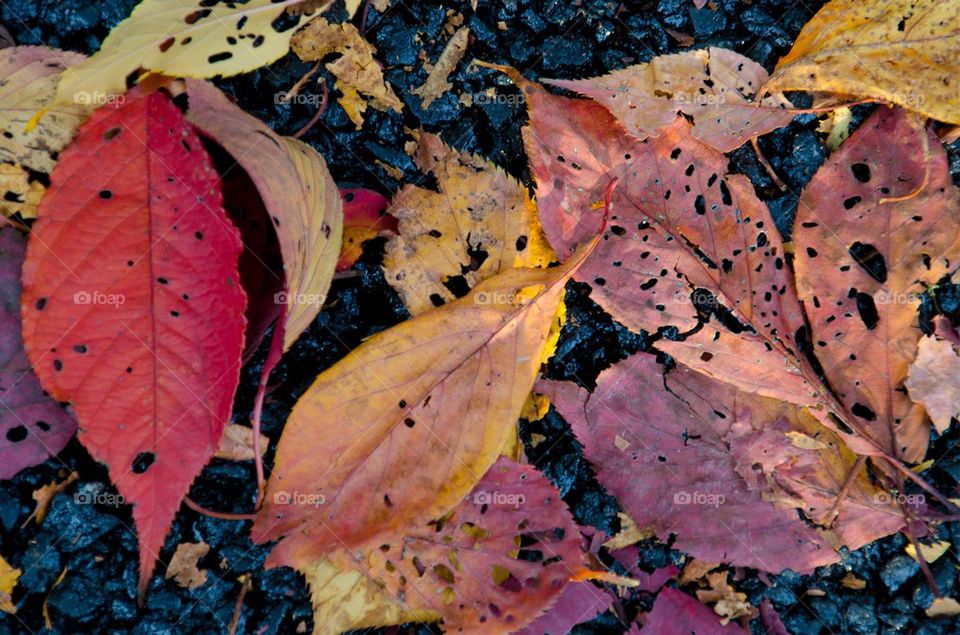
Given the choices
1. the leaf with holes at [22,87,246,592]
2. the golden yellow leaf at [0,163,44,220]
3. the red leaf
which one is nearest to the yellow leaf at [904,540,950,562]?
the red leaf

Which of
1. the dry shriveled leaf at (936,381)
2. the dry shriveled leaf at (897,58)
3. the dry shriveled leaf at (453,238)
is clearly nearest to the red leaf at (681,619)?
the dry shriveled leaf at (936,381)

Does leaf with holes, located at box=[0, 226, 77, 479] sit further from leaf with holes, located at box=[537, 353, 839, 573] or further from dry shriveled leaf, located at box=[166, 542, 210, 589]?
leaf with holes, located at box=[537, 353, 839, 573]

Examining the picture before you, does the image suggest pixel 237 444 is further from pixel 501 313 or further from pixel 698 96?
pixel 698 96

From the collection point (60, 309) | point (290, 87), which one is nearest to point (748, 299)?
point (290, 87)

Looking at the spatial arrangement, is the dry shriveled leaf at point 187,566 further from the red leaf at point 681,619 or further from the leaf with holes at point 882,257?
the leaf with holes at point 882,257

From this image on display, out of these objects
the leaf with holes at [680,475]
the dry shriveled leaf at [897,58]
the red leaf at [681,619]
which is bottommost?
the red leaf at [681,619]

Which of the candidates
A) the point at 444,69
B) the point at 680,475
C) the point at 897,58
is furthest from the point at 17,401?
the point at 897,58
